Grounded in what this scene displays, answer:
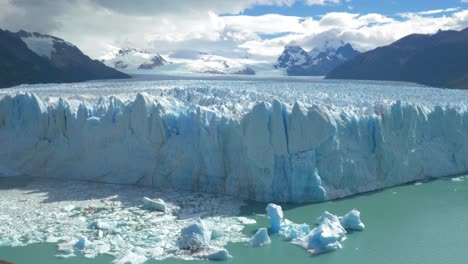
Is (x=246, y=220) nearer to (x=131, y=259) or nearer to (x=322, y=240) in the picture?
(x=322, y=240)

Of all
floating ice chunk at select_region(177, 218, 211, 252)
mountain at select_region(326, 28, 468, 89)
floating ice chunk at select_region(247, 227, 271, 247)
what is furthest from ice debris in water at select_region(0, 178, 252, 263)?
mountain at select_region(326, 28, 468, 89)

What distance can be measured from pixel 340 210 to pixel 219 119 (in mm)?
3704

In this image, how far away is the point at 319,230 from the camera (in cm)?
872

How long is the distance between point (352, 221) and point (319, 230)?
1172 millimetres

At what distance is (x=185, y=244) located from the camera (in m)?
8.45

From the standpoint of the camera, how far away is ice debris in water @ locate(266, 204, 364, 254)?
8.62m

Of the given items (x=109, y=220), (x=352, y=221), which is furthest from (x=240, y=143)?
(x=109, y=220)

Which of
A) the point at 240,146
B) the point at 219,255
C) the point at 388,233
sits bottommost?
the point at 388,233

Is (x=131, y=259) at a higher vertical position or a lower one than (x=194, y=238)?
lower

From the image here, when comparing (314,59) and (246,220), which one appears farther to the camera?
(314,59)

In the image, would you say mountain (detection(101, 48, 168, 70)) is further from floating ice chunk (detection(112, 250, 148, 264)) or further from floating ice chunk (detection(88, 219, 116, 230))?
floating ice chunk (detection(112, 250, 148, 264))

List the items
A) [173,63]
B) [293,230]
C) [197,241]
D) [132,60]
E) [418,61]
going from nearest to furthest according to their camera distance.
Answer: [197,241] < [293,230] < [418,61] < [173,63] < [132,60]

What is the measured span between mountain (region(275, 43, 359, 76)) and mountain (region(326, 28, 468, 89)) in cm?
3279

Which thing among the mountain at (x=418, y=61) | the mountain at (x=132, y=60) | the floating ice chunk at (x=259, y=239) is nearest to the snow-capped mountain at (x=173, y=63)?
the mountain at (x=132, y=60)
